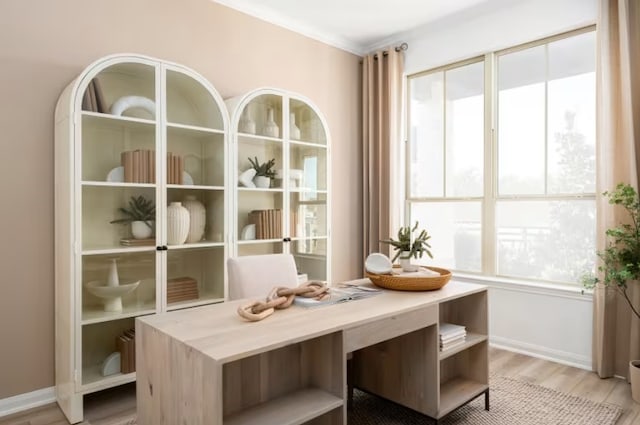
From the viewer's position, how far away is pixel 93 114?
2.37 metres

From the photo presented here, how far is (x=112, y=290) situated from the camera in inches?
97.3

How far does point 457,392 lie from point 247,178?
6.24ft

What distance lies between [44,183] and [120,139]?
0.49 metres

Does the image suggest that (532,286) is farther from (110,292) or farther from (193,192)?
(110,292)

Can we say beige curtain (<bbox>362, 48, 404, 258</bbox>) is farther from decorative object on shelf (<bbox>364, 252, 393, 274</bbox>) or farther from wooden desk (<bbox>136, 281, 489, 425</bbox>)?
wooden desk (<bbox>136, 281, 489, 425</bbox>)

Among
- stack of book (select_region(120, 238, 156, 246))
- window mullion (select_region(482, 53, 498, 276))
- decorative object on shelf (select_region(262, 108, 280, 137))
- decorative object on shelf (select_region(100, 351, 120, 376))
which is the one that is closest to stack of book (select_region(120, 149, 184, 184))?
stack of book (select_region(120, 238, 156, 246))

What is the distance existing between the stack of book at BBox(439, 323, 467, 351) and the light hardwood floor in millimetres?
925

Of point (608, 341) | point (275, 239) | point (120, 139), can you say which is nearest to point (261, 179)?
point (275, 239)

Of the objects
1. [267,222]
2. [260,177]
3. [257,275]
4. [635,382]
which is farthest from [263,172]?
[635,382]

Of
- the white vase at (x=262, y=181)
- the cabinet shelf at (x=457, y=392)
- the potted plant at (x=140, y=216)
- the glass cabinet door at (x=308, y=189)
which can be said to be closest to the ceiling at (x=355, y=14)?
the glass cabinet door at (x=308, y=189)

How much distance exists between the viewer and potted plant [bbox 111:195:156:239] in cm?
255

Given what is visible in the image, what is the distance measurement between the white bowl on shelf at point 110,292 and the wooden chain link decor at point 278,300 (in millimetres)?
1133

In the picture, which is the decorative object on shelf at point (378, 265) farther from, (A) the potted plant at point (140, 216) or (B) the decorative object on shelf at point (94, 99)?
(B) the decorative object on shelf at point (94, 99)

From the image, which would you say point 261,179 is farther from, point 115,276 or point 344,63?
point 344,63
